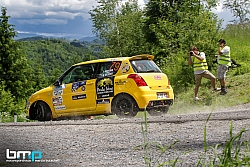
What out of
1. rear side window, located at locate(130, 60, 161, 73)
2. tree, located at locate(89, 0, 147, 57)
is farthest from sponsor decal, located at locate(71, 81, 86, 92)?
tree, located at locate(89, 0, 147, 57)

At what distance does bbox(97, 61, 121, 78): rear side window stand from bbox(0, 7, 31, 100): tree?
45946mm

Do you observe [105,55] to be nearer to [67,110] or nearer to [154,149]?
[67,110]

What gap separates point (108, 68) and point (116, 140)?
528 centimetres

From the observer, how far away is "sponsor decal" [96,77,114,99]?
12.6m

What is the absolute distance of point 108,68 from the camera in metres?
12.9

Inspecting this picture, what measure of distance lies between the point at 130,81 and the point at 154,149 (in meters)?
5.72

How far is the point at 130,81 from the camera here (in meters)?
12.3

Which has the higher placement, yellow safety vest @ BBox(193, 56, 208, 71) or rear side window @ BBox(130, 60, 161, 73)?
yellow safety vest @ BBox(193, 56, 208, 71)

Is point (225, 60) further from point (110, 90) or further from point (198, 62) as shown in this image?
point (110, 90)

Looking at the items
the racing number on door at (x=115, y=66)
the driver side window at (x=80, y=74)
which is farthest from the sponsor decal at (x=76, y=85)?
the racing number on door at (x=115, y=66)

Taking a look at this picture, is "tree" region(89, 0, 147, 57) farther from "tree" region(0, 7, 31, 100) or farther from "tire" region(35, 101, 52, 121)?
"tire" region(35, 101, 52, 121)

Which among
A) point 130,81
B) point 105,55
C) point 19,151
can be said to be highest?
point 105,55

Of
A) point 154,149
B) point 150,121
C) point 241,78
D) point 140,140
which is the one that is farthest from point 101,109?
point 241,78

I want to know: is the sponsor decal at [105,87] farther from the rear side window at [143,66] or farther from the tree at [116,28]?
the tree at [116,28]
